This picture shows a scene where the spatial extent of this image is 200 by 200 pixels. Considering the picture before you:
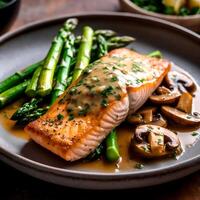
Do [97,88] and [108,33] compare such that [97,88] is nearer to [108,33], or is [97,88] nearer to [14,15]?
[108,33]

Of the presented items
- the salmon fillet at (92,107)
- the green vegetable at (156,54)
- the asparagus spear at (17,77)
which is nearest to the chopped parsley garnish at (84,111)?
the salmon fillet at (92,107)

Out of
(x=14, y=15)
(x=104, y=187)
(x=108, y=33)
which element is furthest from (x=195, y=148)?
(x=14, y=15)

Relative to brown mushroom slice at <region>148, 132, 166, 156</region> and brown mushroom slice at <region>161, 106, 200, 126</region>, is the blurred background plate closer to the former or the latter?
brown mushroom slice at <region>161, 106, 200, 126</region>

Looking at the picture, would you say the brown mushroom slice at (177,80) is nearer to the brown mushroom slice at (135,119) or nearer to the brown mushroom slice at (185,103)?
the brown mushroom slice at (185,103)

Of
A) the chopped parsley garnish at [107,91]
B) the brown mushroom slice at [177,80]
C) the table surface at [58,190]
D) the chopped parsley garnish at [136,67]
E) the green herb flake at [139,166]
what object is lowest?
the table surface at [58,190]

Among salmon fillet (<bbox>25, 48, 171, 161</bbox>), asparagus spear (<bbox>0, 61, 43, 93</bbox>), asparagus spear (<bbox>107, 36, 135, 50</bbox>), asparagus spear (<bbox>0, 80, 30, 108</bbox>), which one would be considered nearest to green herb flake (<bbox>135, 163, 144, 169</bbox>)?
salmon fillet (<bbox>25, 48, 171, 161</bbox>)

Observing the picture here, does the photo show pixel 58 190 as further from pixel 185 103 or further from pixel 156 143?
pixel 185 103
